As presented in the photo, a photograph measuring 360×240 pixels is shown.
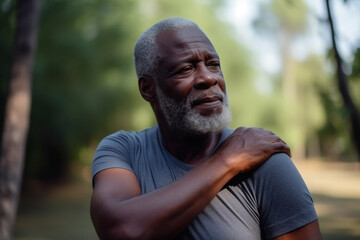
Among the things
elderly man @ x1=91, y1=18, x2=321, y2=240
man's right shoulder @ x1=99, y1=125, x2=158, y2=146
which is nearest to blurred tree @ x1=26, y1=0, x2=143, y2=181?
man's right shoulder @ x1=99, y1=125, x2=158, y2=146

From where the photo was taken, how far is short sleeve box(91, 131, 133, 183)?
1.74 meters

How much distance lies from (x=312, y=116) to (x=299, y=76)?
3.63 m

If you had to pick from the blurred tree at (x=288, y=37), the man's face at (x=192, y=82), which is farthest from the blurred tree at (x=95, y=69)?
the man's face at (x=192, y=82)

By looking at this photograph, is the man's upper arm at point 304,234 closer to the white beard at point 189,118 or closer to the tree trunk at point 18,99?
the white beard at point 189,118

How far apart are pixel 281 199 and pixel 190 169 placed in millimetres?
389

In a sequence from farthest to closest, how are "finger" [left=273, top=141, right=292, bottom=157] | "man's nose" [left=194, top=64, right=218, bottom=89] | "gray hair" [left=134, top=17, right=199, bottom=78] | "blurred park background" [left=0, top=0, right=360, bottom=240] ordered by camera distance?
"blurred park background" [left=0, top=0, right=360, bottom=240]
"gray hair" [left=134, top=17, right=199, bottom=78]
"man's nose" [left=194, top=64, right=218, bottom=89]
"finger" [left=273, top=141, right=292, bottom=157]

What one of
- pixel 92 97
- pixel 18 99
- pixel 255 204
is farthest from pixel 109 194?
pixel 92 97

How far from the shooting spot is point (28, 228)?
38.3 ft

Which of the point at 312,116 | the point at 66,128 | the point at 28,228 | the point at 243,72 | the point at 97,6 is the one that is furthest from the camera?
the point at 312,116

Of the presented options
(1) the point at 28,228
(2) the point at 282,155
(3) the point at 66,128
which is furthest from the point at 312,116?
(2) the point at 282,155

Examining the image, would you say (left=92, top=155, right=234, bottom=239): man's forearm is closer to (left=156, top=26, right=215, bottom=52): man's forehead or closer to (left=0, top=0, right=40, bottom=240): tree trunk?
(left=156, top=26, right=215, bottom=52): man's forehead

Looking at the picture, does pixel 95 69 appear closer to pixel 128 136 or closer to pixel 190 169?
pixel 128 136

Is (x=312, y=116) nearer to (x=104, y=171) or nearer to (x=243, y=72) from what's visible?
(x=243, y=72)

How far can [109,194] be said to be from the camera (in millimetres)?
1605
